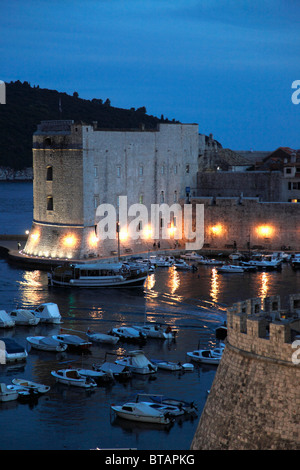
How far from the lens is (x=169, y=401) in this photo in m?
26.5

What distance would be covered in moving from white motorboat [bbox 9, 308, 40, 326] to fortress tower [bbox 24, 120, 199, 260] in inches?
653

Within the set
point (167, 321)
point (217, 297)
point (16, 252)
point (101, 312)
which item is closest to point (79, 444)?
Result: point (167, 321)

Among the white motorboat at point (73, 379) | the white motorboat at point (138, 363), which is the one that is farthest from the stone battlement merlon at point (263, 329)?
the white motorboat at point (138, 363)

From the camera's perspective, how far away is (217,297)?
153 feet

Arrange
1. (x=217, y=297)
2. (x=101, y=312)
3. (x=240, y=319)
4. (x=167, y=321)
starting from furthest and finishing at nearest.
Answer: (x=217, y=297), (x=101, y=312), (x=167, y=321), (x=240, y=319)

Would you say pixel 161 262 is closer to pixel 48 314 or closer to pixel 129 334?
pixel 48 314

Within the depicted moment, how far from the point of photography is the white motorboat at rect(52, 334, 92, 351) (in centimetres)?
3450

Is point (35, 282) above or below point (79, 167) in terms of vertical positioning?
below

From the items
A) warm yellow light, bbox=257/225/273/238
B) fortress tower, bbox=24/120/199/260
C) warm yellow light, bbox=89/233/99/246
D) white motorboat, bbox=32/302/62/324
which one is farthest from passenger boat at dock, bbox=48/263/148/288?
warm yellow light, bbox=257/225/273/238

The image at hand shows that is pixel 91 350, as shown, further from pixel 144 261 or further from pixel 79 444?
pixel 144 261

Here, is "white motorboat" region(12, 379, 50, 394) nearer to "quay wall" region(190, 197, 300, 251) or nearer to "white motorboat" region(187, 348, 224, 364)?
"white motorboat" region(187, 348, 224, 364)

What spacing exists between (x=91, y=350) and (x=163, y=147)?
30.2m
